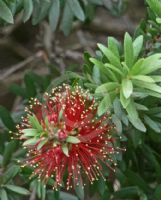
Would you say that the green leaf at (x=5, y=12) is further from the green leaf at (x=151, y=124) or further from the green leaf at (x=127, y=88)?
the green leaf at (x=151, y=124)

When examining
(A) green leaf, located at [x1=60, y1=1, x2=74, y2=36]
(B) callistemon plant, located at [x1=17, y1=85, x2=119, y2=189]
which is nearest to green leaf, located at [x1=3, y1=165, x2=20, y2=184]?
(B) callistemon plant, located at [x1=17, y1=85, x2=119, y2=189]

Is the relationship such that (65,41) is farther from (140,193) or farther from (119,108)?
(119,108)

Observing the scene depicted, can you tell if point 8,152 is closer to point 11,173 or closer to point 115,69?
point 11,173

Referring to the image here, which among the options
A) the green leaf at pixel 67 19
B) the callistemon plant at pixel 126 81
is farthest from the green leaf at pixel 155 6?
the green leaf at pixel 67 19

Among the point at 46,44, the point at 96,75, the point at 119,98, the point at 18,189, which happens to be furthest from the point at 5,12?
the point at 46,44

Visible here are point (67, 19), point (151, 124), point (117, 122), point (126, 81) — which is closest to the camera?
point (126, 81)

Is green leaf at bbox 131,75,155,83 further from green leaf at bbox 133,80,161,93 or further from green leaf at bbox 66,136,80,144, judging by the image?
green leaf at bbox 66,136,80,144

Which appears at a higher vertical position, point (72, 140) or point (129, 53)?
point (129, 53)
